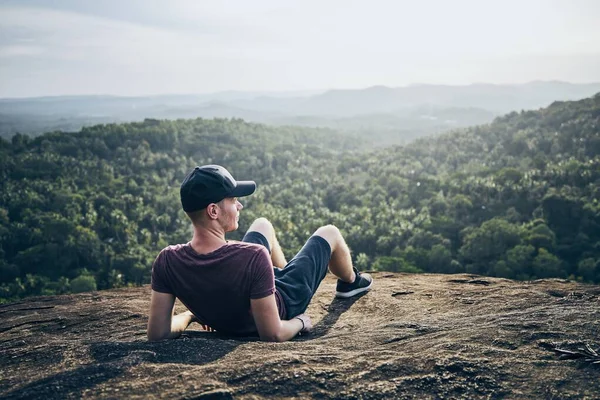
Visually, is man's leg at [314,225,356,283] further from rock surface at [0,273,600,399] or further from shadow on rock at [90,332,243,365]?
shadow on rock at [90,332,243,365]

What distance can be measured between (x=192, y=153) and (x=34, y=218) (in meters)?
59.9

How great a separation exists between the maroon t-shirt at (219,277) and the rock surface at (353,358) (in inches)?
10.9

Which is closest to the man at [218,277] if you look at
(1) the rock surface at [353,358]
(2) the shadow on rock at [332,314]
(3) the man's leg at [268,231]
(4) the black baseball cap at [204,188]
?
(4) the black baseball cap at [204,188]

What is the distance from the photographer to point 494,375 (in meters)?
3.00

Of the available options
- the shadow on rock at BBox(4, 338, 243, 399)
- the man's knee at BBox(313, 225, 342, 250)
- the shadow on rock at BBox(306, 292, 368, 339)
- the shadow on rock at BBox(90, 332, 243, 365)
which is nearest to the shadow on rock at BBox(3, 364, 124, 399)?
the shadow on rock at BBox(4, 338, 243, 399)

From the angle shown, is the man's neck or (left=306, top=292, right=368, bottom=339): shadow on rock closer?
the man's neck

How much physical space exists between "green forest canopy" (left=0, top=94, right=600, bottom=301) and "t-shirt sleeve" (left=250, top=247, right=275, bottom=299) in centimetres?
4157

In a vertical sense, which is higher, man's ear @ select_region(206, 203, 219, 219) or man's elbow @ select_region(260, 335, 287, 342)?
man's ear @ select_region(206, 203, 219, 219)

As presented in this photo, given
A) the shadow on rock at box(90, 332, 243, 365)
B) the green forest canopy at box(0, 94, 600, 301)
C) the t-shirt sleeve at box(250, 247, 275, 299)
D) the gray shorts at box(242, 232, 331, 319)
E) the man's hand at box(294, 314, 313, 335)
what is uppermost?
the t-shirt sleeve at box(250, 247, 275, 299)

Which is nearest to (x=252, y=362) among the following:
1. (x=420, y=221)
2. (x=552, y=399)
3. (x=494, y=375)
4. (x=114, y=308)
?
(x=494, y=375)

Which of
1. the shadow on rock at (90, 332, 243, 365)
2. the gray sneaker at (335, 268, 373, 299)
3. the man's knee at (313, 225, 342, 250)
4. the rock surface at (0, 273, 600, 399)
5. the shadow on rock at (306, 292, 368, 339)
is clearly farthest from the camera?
the gray sneaker at (335, 268, 373, 299)

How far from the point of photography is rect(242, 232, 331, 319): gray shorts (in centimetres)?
424

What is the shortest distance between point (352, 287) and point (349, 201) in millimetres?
70041

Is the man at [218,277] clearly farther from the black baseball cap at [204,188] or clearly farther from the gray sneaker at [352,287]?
the gray sneaker at [352,287]
